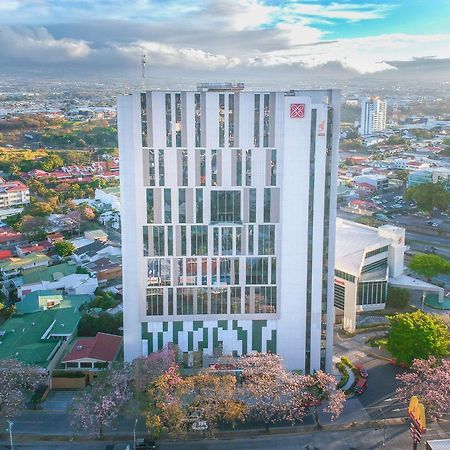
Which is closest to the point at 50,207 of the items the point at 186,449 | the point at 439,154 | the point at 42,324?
the point at 42,324

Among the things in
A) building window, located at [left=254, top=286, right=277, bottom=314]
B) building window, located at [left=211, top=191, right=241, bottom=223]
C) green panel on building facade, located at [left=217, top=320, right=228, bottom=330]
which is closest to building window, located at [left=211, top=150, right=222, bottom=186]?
building window, located at [left=211, top=191, right=241, bottom=223]

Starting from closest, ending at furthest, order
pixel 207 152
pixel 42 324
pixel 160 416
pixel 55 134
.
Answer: pixel 160 416
pixel 207 152
pixel 42 324
pixel 55 134

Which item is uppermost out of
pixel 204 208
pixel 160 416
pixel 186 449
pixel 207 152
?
pixel 207 152

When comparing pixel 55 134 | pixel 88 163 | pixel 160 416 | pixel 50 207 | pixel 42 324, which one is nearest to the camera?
pixel 160 416

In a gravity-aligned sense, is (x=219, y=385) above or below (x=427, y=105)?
below

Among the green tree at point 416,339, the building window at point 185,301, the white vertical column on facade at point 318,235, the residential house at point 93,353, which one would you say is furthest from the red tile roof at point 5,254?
the green tree at point 416,339

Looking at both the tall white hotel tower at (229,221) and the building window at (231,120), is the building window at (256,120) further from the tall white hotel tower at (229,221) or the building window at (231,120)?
the building window at (231,120)

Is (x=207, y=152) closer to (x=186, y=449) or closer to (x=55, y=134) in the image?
(x=186, y=449)
